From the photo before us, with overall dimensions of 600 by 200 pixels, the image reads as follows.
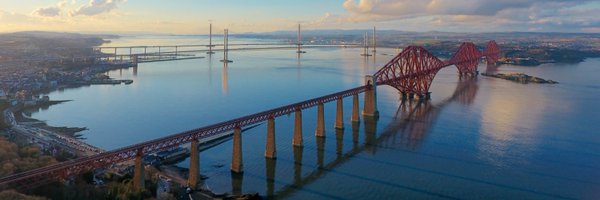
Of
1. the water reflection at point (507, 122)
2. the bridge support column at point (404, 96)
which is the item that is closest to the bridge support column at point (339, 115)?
the water reflection at point (507, 122)

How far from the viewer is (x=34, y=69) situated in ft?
233

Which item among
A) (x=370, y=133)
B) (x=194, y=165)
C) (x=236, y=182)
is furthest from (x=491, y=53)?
(x=194, y=165)

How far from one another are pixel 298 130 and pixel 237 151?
235 inches

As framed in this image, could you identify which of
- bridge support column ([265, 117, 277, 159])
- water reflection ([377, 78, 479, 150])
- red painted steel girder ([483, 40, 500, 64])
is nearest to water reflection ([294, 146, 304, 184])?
bridge support column ([265, 117, 277, 159])

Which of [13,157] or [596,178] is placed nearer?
[13,157]

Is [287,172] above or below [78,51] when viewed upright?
below

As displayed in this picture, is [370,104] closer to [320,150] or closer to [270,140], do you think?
[320,150]

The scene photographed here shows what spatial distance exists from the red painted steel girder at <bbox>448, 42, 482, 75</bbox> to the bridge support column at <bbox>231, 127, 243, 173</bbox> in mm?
56126

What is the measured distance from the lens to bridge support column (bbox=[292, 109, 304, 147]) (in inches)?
1124

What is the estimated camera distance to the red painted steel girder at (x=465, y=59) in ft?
252

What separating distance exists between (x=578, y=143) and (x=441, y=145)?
9398mm

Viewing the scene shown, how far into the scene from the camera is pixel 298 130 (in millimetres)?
28781

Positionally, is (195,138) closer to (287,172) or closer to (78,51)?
(287,172)

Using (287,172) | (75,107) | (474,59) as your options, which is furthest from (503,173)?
(474,59)
